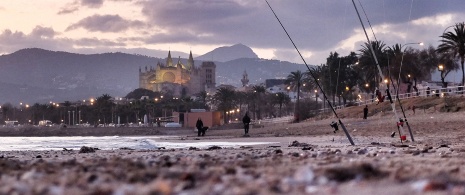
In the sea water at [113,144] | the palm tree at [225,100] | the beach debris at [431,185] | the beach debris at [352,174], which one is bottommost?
the sea water at [113,144]

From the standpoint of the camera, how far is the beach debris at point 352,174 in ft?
17.4

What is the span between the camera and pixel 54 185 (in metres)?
4.96

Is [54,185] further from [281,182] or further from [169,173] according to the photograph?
[281,182]

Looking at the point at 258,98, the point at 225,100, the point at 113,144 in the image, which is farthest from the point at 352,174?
the point at 258,98

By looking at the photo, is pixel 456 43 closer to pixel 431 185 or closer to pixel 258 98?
pixel 431 185

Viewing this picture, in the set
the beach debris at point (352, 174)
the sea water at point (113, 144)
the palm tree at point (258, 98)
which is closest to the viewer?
the beach debris at point (352, 174)

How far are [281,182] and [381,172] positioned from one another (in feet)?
3.79

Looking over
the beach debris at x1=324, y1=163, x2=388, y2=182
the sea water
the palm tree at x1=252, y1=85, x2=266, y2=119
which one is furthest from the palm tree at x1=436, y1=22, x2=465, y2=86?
the palm tree at x1=252, y1=85, x2=266, y2=119

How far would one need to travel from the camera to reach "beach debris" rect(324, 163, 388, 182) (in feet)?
17.4

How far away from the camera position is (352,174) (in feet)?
17.9

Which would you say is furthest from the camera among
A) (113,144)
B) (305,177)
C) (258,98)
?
(258,98)

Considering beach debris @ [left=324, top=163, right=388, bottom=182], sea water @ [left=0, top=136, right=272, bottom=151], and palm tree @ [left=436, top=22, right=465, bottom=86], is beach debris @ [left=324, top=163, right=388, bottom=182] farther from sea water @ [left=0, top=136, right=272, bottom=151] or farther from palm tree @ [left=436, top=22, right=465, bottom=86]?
palm tree @ [left=436, top=22, right=465, bottom=86]

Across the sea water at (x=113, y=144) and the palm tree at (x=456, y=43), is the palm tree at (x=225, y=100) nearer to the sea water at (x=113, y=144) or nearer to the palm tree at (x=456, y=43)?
the palm tree at (x=456, y=43)

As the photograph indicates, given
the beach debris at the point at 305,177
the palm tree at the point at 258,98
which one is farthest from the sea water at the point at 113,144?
the palm tree at the point at 258,98
